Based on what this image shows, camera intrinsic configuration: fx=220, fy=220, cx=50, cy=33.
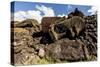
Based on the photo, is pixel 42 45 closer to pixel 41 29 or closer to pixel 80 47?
pixel 41 29

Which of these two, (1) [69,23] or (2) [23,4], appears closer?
(2) [23,4]

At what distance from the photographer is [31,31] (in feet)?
6.81

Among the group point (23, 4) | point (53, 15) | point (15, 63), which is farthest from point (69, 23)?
point (15, 63)

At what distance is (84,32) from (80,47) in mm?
161

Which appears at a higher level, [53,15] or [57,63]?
[53,15]

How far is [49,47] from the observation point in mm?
2133

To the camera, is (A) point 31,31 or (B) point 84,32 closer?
(A) point 31,31

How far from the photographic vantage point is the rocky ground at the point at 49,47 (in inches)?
79.6

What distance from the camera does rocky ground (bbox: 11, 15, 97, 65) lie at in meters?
2.02

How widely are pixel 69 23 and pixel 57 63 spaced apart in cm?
42

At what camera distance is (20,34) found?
2035 mm

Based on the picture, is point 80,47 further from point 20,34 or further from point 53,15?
point 20,34

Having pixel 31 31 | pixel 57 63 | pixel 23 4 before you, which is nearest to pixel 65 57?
pixel 57 63

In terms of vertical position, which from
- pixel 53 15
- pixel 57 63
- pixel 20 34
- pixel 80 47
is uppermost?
pixel 53 15
